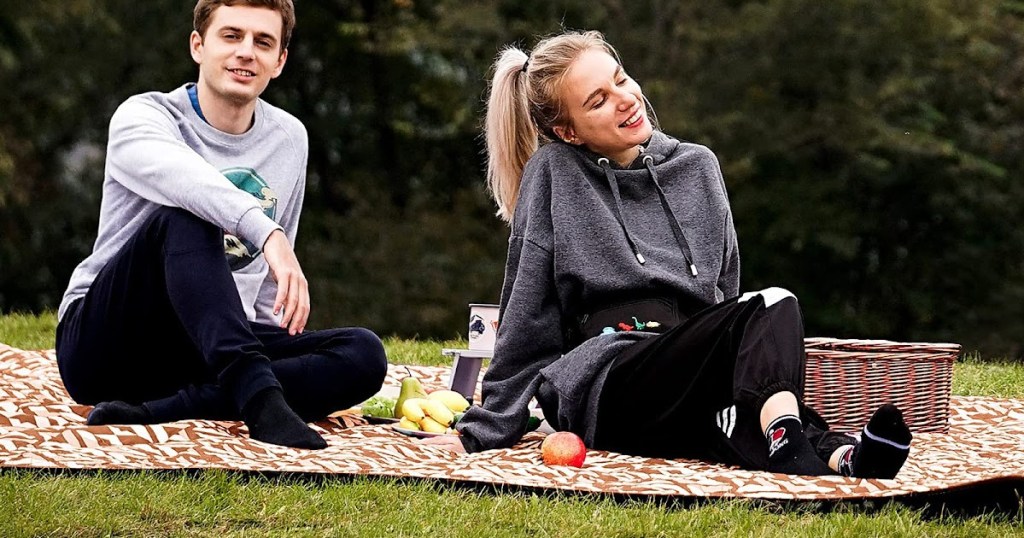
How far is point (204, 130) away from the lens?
148 inches

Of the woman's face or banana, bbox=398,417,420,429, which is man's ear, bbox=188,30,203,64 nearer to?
the woman's face

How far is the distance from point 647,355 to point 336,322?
10707 mm

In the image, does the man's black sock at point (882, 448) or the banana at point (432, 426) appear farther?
the banana at point (432, 426)

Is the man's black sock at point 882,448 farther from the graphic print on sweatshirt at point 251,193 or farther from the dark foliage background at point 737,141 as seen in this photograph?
the dark foliage background at point 737,141

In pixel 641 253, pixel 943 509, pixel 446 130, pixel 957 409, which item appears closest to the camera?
pixel 943 509

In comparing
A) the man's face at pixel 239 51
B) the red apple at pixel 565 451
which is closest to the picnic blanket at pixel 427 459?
the red apple at pixel 565 451

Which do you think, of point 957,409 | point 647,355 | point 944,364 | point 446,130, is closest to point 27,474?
point 647,355

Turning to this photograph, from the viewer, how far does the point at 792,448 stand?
3.03m

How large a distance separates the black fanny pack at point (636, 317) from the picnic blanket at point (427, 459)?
1.12ft

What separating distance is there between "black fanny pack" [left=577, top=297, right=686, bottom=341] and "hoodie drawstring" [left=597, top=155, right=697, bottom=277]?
0.37 feet

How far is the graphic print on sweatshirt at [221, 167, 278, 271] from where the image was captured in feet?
12.3

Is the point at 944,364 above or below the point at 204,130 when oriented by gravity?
below

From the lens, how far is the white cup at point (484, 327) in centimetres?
411

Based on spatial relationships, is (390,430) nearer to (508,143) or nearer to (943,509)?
(508,143)
